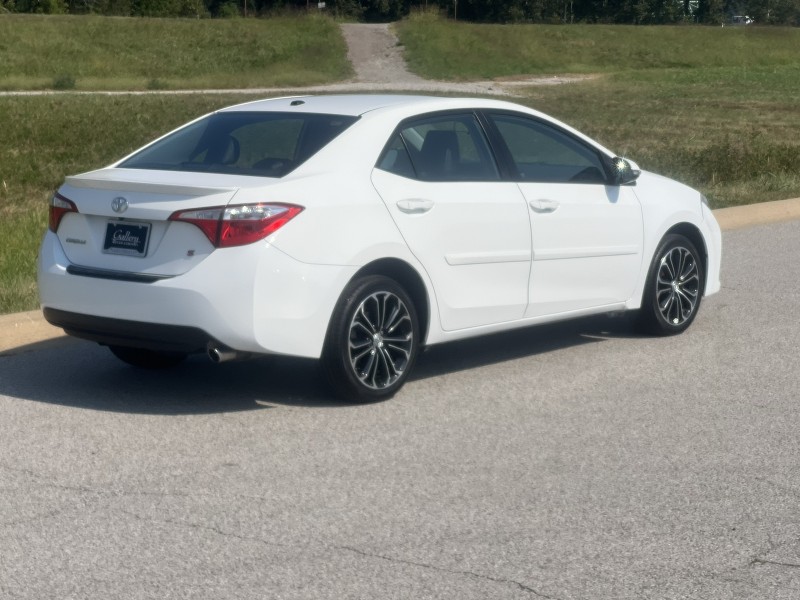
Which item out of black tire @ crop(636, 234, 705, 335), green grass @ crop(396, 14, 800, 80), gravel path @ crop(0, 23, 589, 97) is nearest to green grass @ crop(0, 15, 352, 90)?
gravel path @ crop(0, 23, 589, 97)

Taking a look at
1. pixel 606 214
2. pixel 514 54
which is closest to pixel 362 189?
pixel 606 214

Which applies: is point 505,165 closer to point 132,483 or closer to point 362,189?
point 362,189

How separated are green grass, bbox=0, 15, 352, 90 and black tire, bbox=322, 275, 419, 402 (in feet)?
146

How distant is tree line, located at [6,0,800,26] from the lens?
9338cm

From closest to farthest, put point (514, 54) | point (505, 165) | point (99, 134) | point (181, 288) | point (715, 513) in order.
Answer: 1. point (715, 513)
2. point (181, 288)
3. point (505, 165)
4. point (99, 134)
5. point (514, 54)

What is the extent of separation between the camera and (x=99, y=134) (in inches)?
1107

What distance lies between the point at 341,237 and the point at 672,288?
3.02 meters

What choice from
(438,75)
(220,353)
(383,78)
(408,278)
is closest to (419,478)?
(220,353)

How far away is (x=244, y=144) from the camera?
756 cm

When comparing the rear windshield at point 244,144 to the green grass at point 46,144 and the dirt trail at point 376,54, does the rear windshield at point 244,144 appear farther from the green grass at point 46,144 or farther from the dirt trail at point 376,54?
the dirt trail at point 376,54

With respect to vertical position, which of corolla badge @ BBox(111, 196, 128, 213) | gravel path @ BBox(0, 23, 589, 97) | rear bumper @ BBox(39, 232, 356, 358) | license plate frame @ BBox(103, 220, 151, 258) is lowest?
gravel path @ BBox(0, 23, 589, 97)

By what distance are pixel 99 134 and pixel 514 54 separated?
43.4 m

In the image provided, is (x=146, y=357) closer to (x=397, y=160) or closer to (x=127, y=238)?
(x=127, y=238)

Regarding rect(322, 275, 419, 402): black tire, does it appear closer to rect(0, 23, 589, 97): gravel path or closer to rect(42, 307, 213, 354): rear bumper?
rect(42, 307, 213, 354): rear bumper
